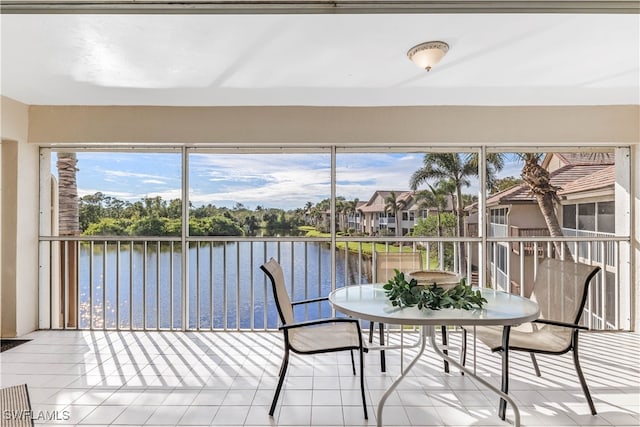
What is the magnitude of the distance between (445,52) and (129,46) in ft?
6.85

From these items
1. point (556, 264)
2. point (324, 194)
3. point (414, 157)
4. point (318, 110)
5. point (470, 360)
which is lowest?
→ point (470, 360)

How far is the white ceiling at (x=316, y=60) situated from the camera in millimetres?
2002

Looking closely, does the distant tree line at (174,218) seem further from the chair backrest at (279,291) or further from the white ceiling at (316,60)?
the chair backrest at (279,291)

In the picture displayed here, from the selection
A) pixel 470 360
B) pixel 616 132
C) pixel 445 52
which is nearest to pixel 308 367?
pixel 470 360

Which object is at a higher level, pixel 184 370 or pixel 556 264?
pixel 556 264

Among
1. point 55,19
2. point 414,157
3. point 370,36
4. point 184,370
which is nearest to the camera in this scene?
point 55,19

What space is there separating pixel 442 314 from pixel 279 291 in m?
1.01

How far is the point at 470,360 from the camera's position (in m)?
2.92

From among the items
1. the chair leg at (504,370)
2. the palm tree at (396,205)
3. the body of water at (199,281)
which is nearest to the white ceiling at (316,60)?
the palm tree at (396,205)

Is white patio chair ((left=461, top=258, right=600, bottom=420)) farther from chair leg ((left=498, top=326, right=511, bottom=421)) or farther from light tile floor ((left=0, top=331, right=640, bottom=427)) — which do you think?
light tile floor ((left=0, top=331, right=640, bottom=427))

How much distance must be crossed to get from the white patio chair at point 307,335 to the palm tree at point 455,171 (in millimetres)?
1887

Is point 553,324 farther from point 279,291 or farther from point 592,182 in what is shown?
point 592,182

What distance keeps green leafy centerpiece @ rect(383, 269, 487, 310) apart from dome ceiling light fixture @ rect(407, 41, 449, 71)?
1.46 meters

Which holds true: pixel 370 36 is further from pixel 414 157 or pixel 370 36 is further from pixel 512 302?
pixel 512 302
